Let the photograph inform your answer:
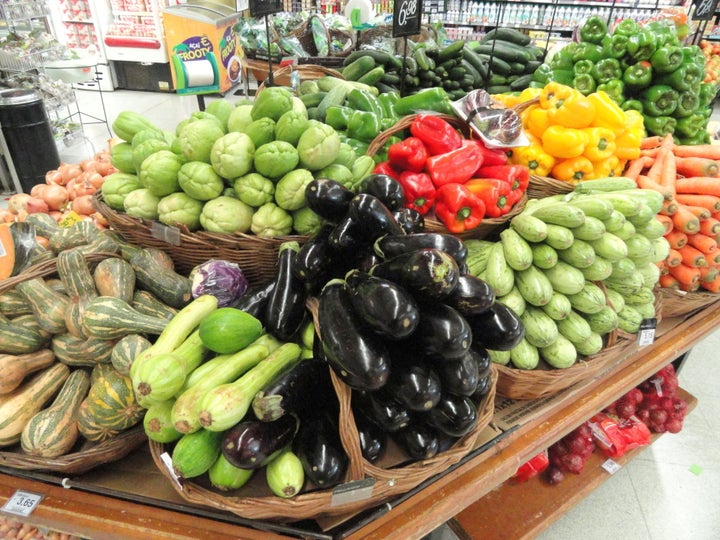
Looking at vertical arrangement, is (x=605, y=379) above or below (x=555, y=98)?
below

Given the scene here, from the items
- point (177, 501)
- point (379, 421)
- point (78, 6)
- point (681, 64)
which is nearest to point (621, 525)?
point (379, 421)

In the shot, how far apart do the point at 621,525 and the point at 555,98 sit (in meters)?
1.76

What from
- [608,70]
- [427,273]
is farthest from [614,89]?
Answer: [427,273]

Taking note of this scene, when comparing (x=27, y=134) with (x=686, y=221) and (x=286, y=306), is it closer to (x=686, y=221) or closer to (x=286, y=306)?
(x=286, y=306)

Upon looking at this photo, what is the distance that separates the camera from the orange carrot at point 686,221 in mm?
1592

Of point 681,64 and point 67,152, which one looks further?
point 67,152

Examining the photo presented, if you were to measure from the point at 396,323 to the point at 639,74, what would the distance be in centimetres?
215

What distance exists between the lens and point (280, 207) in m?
1.35

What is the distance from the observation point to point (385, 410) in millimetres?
873

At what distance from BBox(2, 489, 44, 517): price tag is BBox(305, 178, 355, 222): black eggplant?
Answer: 2.94ft

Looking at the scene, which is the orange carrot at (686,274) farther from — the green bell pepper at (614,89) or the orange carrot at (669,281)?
the green bell pepper at (614,89)

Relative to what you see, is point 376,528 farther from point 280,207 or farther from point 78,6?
point 78,6

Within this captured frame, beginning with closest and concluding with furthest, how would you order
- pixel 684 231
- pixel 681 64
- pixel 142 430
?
pixel 142 430
pixel 684 231
pixel 681 64

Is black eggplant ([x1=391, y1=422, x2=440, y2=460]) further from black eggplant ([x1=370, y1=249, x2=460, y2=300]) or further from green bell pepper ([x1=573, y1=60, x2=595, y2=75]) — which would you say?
green bell pepper ([x1=573, y1=60, x2=595, y2=75])
